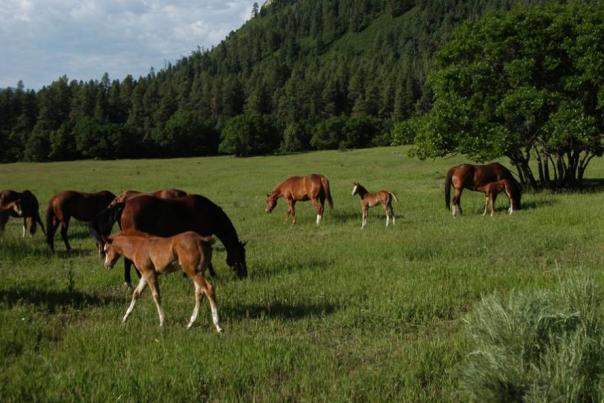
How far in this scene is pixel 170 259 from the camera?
6.97 metres

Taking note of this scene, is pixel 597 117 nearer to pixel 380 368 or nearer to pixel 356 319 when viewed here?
pixel 356 319

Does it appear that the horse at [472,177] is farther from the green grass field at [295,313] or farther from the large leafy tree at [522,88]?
the green grass field at [295,313]

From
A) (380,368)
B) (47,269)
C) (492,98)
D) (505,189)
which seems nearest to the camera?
(380,368)

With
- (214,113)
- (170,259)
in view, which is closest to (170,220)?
(170,259)

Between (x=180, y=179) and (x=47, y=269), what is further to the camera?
Answer: (x=180, y=179)

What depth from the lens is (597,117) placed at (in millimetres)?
22406

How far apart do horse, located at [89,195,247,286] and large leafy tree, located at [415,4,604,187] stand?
533 inches

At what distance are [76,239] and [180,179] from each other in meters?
29.9

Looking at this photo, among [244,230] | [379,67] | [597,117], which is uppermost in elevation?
[379,67]

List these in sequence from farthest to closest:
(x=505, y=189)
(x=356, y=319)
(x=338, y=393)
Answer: (x=505, y=189)
(x=356, y=319)
(x=338, y=393)

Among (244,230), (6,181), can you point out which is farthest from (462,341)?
(6,181)

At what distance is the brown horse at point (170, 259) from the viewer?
22.3 ft

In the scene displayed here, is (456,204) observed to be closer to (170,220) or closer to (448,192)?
(448,192)

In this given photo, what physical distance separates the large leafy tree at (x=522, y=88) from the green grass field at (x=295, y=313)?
6.06 metres
